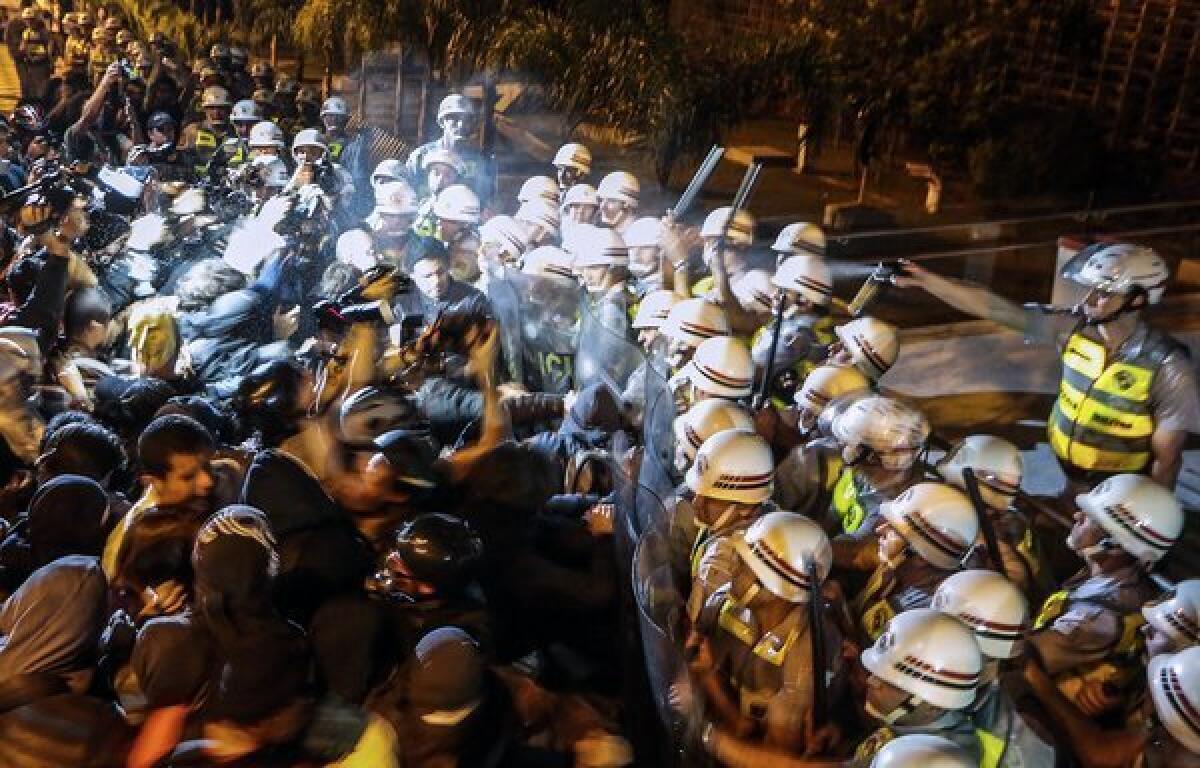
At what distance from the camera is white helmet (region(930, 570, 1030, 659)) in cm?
368

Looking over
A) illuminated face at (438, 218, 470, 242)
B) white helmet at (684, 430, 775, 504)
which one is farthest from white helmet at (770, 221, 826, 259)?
white helmet at (684, 430, 775, 504)

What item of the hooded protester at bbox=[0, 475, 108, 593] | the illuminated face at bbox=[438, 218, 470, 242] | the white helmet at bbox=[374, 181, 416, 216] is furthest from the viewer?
the white helmet at bbox=[374, 181, 416, 216]

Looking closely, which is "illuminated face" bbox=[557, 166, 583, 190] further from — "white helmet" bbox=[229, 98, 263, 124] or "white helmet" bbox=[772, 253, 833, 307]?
"white helmet" bbox=[229, 98, 263, 124]

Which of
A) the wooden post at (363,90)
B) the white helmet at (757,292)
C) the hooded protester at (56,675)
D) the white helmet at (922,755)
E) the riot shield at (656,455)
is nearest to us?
the white helmet at (922,755)

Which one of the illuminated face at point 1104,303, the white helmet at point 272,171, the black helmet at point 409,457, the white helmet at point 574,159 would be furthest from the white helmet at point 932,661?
the white helmet at point 272,171

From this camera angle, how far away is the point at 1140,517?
4375 millimetres

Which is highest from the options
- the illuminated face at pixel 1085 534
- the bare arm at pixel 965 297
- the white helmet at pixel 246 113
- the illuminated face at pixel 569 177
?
the bare arm at pixel 965 297

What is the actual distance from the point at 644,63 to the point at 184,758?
512 inches

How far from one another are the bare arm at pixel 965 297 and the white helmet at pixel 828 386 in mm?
710

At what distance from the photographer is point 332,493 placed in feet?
15.3

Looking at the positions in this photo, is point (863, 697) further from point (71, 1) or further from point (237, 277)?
point (71, 1)

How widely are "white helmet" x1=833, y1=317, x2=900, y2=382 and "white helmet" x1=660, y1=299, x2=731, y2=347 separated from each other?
617 mm

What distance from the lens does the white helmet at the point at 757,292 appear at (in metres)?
6.99

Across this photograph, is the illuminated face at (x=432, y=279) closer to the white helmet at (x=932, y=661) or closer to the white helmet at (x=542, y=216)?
the white helmet at (x=542, y=216)
